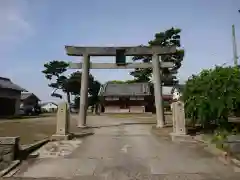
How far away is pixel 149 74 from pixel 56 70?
26.8 meters

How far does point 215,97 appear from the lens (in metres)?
15.6

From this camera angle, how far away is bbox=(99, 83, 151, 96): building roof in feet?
166

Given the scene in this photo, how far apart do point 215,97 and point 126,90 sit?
1452 inches

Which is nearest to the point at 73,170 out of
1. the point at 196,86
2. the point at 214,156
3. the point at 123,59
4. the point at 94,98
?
the point at 214,156

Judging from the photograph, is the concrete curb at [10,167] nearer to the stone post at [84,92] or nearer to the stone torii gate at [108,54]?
the stone post at [84,92]

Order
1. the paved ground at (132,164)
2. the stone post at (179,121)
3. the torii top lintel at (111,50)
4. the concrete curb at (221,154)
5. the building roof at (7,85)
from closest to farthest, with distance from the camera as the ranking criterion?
the paved ground at (132,164) < the concrete curb at (221,154) < the stone post at (179,121) < the torii top lintel at (111,50) < the building roof at (7,85)

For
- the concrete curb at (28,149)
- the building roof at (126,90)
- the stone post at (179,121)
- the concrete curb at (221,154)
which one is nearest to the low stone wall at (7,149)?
the concrete curb at (28,149)

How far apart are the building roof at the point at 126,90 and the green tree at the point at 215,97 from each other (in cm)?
3273

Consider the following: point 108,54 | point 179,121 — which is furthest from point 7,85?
point 179,121

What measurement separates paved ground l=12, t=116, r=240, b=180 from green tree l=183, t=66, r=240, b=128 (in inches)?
121

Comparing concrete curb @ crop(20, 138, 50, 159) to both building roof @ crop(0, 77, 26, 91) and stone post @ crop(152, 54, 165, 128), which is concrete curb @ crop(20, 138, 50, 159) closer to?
stone post @ crop(152, 54, 165, 128)

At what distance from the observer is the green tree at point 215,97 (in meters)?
15.2

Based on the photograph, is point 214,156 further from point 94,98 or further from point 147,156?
point 94,98

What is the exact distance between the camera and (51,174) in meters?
8.60
